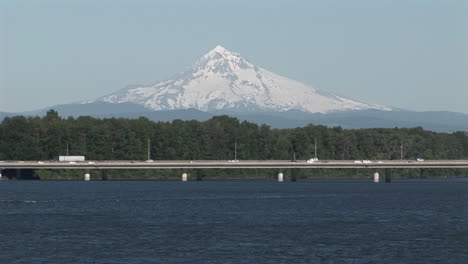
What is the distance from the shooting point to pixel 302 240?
112 meters

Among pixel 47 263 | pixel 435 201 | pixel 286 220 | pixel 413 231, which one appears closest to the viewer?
pixel 47 263

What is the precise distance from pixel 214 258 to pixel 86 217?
47.1 m

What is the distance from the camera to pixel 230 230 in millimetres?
122375

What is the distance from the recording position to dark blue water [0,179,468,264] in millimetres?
99188

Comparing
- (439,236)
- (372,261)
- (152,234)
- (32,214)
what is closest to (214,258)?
(372,261)

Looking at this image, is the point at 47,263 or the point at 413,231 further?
the point at 413,231

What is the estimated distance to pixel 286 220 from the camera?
454ft

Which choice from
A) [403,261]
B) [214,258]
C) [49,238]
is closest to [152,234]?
[49,238]

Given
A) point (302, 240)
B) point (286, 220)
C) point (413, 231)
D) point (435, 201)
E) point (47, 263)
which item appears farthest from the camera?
point (435, 201)

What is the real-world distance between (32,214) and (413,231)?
152ft

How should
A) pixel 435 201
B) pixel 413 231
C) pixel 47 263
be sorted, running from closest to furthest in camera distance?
pixel 47 263 → pixel 413 231 → pixel 435 201

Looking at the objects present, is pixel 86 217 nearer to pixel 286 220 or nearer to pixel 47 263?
pixel 286 220

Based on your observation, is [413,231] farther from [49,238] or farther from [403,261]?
[49,238]

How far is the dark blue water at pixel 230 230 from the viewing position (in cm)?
9919
